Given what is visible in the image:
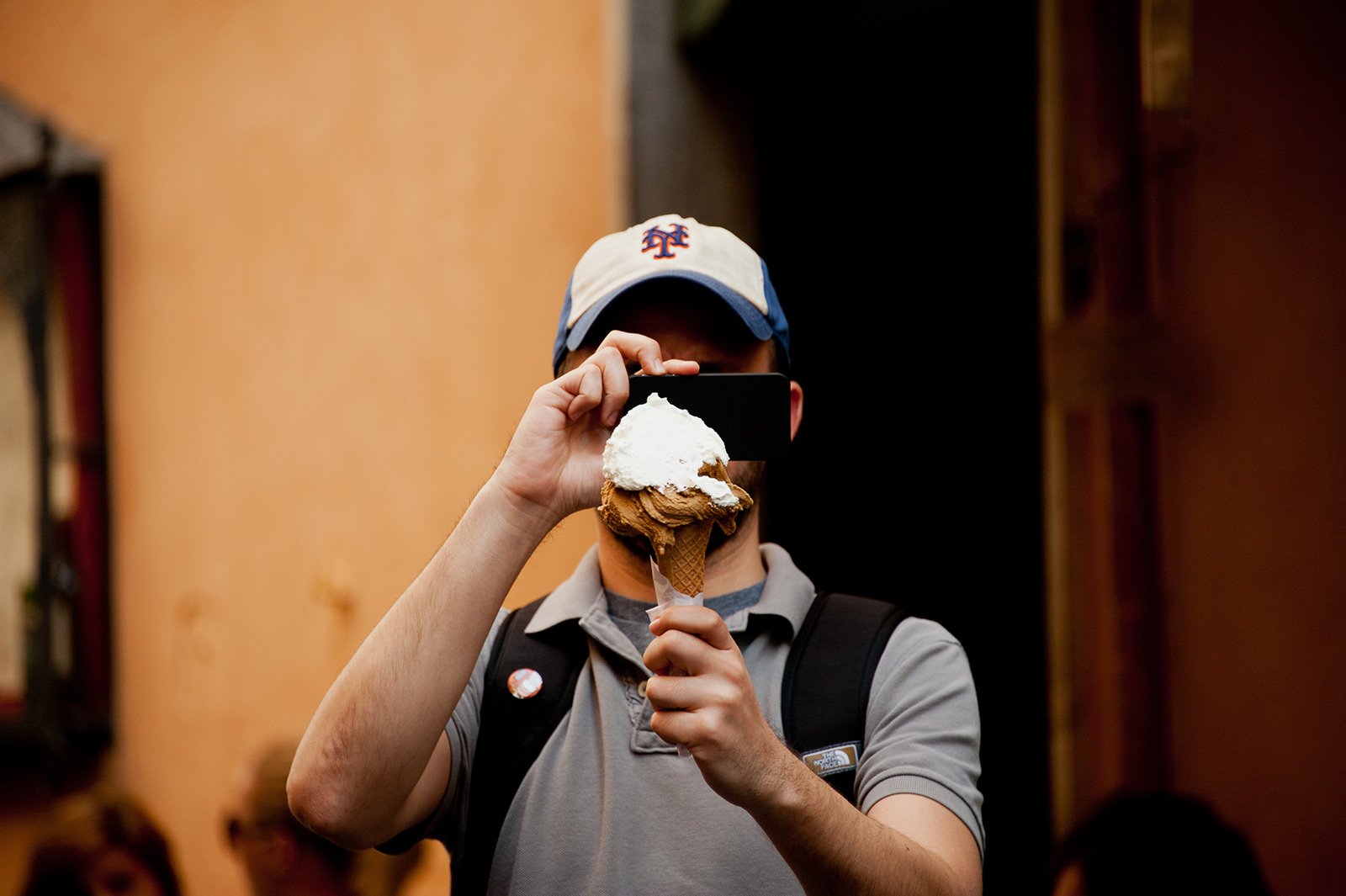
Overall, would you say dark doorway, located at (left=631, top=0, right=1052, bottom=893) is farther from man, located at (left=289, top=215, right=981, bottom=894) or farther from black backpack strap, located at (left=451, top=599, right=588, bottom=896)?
black backpack strap, located at (left=451, top=599, right=588, bottom=896)

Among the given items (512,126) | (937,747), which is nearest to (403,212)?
(512,126)

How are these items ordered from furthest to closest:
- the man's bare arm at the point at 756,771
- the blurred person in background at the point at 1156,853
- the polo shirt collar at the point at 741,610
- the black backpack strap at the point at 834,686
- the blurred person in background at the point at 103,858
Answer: the blurred person in background at the point at 103,858, the blurred person in background at the point at 1156,853, the polo shirt collar at the point at 741,610, the black backpack strap at the point at 834,686, the man's bare arm at the point at 756,771

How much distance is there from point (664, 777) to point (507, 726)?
10.0 inches

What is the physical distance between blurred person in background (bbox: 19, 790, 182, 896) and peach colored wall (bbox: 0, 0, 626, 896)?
2.86 feet

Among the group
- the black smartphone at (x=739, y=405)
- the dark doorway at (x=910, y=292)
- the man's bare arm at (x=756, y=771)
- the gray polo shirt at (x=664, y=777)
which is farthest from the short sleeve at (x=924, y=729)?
the dark doorway at (x=910, y=292)

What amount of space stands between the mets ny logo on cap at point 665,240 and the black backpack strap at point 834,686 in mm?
609

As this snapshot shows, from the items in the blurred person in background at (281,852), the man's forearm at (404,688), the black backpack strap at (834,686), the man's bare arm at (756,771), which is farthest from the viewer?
the blurred person in background at (281,852)

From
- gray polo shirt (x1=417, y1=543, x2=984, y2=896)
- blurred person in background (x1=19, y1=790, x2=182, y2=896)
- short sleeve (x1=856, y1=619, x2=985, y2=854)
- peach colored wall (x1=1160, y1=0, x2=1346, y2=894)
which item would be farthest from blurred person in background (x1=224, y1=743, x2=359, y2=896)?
peach colored wall (x1=1160, y1=0, x2=1346, y2=894)

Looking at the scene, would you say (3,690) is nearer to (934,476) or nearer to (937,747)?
(934,476)

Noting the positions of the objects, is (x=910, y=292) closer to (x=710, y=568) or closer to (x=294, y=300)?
(x=294, y=300)

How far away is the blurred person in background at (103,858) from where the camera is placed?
108 inches

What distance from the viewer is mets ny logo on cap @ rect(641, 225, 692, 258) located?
1.73m

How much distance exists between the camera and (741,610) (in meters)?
1.67

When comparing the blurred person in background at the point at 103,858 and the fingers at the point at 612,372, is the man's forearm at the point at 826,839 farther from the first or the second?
the blurred person in background at the point at 103,858
